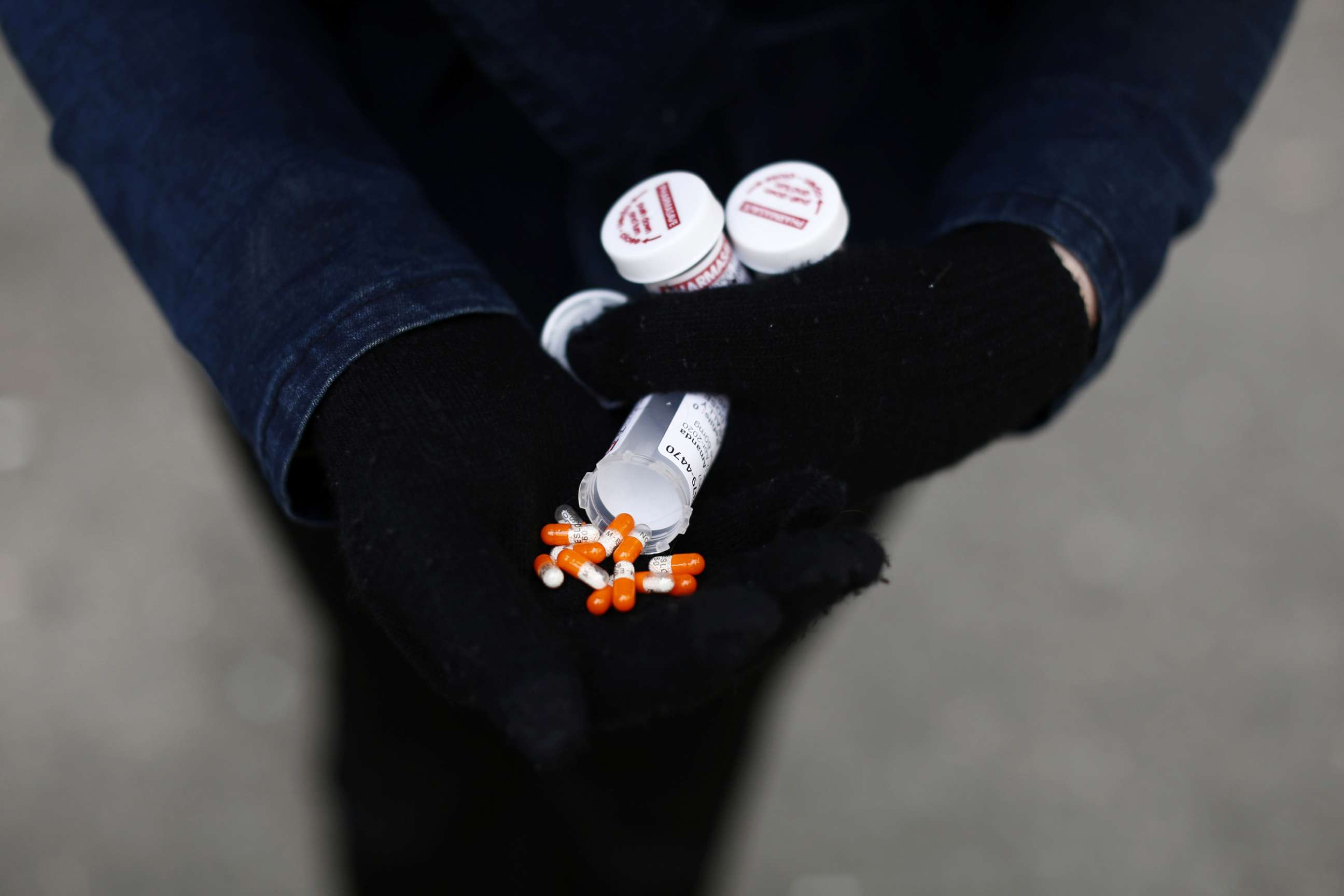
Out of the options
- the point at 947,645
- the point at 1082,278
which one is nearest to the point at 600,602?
the point at 1082,278

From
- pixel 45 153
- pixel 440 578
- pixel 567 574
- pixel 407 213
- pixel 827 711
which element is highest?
pixel 407 213

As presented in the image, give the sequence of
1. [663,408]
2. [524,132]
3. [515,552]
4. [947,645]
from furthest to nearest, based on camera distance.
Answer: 1. [947,645]
2. [524,132]
3. [663,408]
4. [515,552]

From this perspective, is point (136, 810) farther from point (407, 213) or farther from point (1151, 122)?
point (1151, 122)

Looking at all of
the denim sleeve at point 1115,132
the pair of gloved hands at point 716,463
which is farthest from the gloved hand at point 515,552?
the denim sleeve at point 1115,132

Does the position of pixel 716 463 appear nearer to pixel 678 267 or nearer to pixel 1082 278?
pixel 678 267

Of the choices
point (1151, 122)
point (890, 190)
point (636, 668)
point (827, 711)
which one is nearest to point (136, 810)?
point (827, 711)
